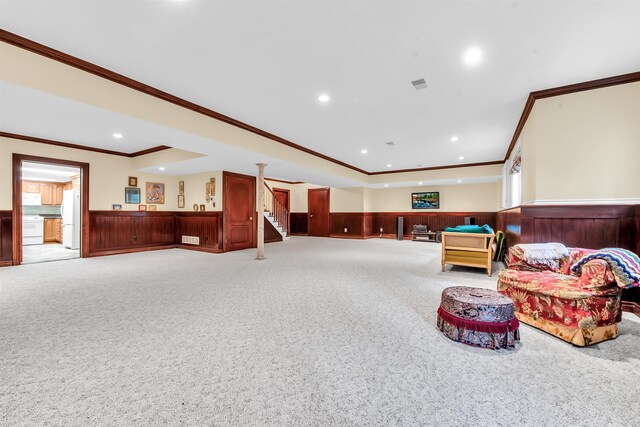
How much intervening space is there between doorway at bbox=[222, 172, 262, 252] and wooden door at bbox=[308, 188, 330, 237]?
13.8 ft

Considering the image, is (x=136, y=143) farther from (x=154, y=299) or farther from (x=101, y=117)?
(x=154, y=299)

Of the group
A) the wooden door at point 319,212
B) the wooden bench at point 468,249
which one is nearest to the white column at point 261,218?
the wooden bench at point 468,249

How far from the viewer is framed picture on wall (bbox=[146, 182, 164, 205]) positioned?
25.7ft

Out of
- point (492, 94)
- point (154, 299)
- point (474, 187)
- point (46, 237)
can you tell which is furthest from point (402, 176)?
point (46, 237)

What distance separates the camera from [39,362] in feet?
6.22

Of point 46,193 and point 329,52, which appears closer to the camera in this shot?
point 329,52

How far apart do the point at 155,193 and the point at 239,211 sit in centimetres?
255

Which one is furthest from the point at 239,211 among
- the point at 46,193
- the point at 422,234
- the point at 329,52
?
the point at 46,193

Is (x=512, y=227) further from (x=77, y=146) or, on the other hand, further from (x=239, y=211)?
(x=77, y=146)

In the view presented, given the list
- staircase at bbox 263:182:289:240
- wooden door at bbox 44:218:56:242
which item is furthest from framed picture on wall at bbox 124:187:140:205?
wooden door at bbox 44:218:56:242

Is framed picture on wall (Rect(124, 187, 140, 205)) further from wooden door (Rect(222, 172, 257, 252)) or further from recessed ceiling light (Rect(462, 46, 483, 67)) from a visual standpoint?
recessed ceiling light (Rect(462, 46, 483, 67))

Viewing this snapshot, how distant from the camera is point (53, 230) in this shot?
9641 mm

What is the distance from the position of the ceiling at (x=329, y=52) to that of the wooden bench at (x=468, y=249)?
2.11 m

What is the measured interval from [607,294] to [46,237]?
46.2 ft
